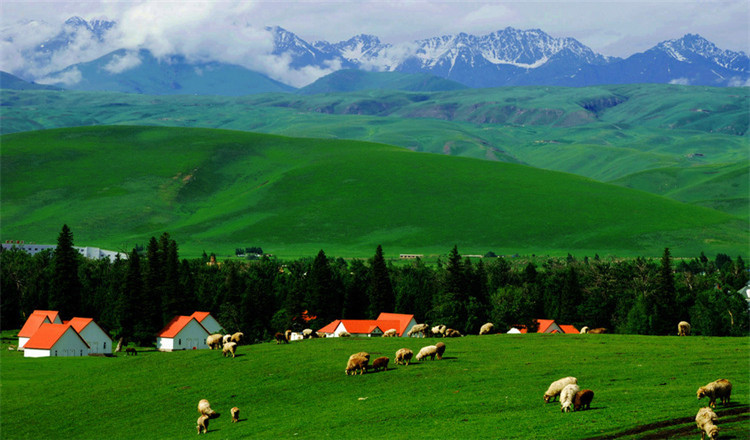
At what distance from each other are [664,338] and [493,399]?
30.3 meters

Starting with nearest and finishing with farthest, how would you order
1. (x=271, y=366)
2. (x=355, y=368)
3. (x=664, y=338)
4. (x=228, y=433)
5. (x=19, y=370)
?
(x=228, y=433)
(x=355, y=368)
(x=271, y=366)
(x=664, y=338)
(x=19, y=370)

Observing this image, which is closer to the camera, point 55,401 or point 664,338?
point 55,401

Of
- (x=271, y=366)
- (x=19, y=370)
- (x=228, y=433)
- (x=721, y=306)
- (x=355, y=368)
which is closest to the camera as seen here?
(x=228, y=433)

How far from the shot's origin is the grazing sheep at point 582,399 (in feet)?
124

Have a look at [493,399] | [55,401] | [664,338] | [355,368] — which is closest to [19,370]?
[55,401]

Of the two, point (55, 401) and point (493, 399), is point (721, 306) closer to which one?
point (493, 399)

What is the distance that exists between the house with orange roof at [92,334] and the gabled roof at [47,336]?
2666 millimetres

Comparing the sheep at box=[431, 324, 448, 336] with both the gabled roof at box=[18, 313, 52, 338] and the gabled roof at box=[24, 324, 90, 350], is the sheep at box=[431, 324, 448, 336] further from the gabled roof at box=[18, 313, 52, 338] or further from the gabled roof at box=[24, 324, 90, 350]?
the gabled roof at box=[18, 313, 52, 338]

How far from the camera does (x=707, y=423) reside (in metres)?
31.4

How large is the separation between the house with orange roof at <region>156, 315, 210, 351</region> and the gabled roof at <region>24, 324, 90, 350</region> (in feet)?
35.3

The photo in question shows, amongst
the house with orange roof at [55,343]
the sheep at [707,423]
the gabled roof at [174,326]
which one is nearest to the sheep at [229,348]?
the house with orange roof at [55,343]

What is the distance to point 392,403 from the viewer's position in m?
43.6

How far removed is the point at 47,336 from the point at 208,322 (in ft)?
68.2

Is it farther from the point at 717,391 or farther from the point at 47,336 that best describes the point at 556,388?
the point at 47,336
